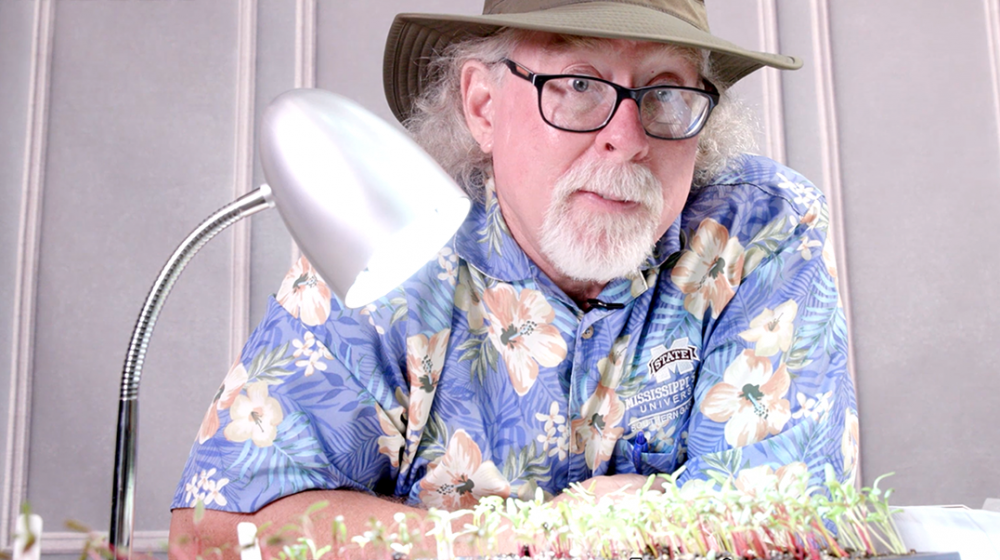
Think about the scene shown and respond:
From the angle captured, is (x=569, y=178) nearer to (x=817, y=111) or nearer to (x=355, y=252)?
(x=355, y=252)

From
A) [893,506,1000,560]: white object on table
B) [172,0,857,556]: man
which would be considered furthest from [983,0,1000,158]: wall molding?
[893,506,1000,560]: white object on table

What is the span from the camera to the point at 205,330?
2.44m

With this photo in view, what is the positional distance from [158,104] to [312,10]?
1.89 ft

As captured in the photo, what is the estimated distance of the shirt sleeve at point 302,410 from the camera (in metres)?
1.16

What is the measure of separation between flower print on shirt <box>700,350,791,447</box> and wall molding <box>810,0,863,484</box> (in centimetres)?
167

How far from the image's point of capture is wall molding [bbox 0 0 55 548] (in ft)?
7.54

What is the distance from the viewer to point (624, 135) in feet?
4.09

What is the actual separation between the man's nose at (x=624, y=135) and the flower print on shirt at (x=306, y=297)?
49cm

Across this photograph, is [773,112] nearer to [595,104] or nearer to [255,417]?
[595,104]

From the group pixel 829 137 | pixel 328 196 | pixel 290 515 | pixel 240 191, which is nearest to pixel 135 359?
pixel 328 196

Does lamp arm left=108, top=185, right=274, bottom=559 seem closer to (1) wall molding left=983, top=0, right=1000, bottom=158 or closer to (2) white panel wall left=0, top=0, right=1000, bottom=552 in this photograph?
(2) white panel wall left=0, top=0, right=1000, bottom=552

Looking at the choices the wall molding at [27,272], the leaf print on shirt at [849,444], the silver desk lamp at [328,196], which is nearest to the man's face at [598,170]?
the leaf print on shirt at [849,444]

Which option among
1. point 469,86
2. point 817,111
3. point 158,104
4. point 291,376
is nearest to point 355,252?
point 291,376

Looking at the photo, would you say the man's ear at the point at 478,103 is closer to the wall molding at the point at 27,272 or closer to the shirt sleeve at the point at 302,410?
the shirt sleeve at the point at 302,410
